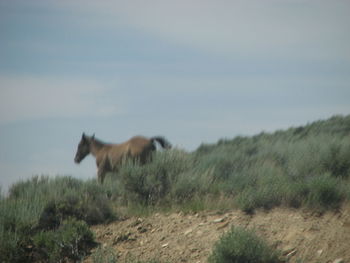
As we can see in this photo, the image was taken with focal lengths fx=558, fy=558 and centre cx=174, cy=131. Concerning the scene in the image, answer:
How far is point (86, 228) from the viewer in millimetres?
9688

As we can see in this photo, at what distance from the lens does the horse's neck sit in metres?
18.0

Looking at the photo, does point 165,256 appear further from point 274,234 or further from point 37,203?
point 37,203

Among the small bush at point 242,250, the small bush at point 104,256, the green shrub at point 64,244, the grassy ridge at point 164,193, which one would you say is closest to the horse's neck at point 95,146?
the grassy ridge at point 164,193

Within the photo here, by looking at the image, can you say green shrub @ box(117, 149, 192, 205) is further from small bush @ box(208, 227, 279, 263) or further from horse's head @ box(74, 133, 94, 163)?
horse's head @ box(74, 133, 94, 163)

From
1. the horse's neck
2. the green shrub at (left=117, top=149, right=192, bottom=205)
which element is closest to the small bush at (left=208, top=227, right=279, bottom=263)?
the green shrub at (left=117, top=149, right=192, bottom=205)

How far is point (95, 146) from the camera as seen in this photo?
18.2 meters

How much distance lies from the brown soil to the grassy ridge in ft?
1.13

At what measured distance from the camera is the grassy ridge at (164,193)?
9547 mm

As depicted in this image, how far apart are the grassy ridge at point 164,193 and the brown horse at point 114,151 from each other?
2.05 meters

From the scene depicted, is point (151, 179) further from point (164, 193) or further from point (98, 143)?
point (98, 143)

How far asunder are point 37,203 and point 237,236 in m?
4.87

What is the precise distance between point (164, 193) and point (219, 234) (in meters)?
3.00

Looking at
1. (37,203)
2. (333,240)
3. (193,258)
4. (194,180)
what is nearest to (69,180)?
(37,203)

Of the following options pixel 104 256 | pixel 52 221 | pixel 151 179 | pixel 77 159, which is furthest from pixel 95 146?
pixel 104 256
